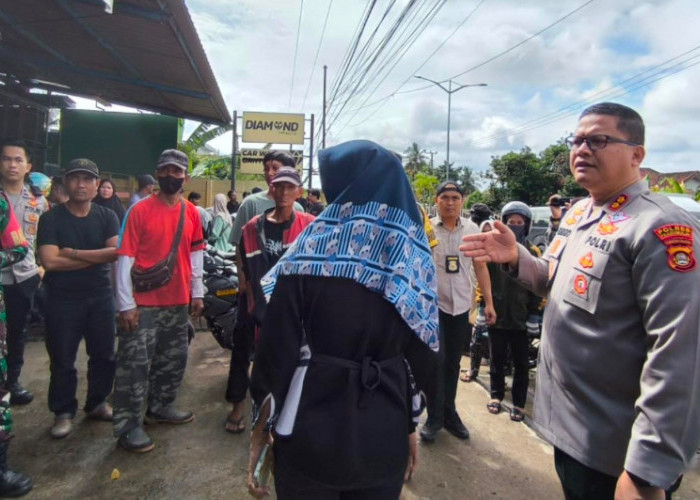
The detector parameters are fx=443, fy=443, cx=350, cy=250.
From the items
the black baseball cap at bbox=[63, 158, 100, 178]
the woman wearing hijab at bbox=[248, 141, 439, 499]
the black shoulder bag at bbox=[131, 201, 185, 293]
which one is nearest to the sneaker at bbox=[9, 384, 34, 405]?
the black shoulder bag at bbox=[131, 201, 185, 293]

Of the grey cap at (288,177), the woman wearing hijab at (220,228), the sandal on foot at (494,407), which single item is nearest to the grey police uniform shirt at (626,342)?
the grey cap at (288,177)

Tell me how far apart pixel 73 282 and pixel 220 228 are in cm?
329

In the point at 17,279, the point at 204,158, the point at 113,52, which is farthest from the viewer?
the point at 204,158

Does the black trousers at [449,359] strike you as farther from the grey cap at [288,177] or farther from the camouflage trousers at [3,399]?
the camouflage trousers at [3,399]

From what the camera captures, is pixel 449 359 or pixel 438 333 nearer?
pixel 438 333

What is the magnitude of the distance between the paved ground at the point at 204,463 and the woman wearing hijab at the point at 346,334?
151cm

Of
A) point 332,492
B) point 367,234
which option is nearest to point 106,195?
point 367,234

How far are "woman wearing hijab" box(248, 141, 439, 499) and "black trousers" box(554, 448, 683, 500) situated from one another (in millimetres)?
598

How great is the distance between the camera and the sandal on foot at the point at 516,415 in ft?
12.2

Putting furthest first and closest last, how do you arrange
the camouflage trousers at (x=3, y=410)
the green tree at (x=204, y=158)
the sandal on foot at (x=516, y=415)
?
the green tree at (x=204, y=158), the sandal on foot at (x=516, y=415), the camouflage trousers at (x=3, y=410)

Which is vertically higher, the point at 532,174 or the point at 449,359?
the point at 532,174

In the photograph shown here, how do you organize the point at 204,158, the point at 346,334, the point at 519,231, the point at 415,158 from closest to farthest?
the point at 346,334
the point at 519,231
the point at 204,158
the point at 415,158

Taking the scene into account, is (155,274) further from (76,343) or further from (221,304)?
(221,304)

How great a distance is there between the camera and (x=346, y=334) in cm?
137
